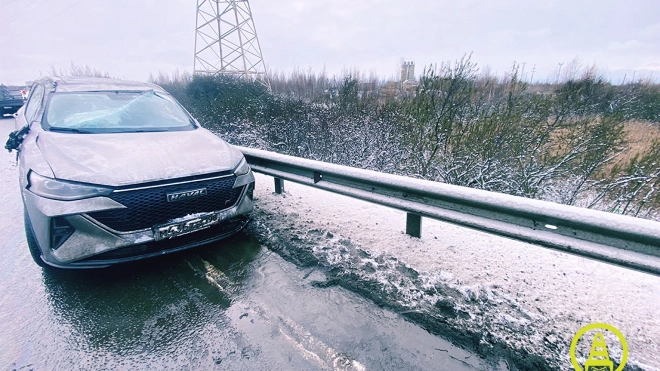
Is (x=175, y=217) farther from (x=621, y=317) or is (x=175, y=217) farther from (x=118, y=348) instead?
(x=621, y=317)

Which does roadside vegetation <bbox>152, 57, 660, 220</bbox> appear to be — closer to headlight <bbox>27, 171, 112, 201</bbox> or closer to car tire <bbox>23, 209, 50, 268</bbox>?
headlight <bbox>27, 171, 112, 201</bbox>

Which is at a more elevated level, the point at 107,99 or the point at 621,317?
the point at 107,99

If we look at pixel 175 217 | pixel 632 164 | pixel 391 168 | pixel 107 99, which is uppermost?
pixel 107 99

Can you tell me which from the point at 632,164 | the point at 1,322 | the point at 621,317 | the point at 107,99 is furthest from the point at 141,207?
the point at 632,164

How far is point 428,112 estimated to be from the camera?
9148 mm

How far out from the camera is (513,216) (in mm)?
2477

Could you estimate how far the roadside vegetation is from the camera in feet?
23.7

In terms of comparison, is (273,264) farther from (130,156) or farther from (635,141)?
(635,141)

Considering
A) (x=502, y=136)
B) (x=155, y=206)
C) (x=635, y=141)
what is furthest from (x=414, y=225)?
(x=635, y=141)

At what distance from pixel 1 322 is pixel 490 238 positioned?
14.0 ft

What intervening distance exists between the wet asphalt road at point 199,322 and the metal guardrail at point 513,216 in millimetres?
1076

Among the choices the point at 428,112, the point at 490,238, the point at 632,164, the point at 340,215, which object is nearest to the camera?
the point at 490,238

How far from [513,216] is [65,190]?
11.6 feet

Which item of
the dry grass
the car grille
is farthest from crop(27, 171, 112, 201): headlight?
the dry grass
